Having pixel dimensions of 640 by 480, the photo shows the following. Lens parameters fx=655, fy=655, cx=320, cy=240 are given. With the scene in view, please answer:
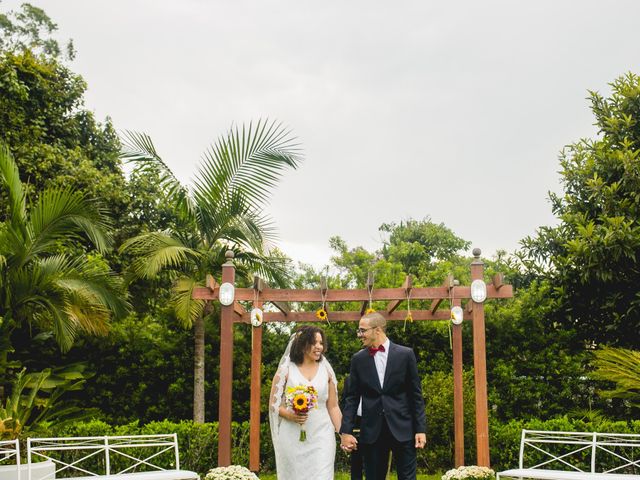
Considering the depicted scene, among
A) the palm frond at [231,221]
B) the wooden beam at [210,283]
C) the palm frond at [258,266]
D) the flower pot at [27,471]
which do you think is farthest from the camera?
the palm frond at [258,266]

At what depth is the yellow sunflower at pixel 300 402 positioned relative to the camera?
4906 mm

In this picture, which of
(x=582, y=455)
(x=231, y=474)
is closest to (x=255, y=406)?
(x=231, y=474)

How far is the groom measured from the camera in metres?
4.34

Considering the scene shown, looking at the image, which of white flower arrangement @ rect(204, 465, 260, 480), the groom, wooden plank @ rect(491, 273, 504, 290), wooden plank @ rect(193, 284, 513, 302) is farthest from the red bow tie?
wooden plank @ rect(193, 284, 513, 302)

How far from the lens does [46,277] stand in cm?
894

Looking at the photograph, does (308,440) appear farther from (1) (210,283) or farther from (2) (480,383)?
(1) (210,283)

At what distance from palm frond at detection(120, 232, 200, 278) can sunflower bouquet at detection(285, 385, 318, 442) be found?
17.1 ft

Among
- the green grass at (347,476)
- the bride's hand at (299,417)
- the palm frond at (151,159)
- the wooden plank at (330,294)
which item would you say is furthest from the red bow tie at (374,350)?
the palm frond at (151,159)

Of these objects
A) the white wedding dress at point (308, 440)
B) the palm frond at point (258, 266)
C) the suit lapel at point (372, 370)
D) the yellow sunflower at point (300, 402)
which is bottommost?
the white wedding dress at point (308, 440)

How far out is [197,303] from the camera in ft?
33.0

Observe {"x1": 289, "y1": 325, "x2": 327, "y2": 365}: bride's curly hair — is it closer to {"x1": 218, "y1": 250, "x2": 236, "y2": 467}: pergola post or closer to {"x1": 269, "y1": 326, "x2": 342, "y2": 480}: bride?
{"x1": 269, "y1": 326, "x2": 342, "y2": 480}: bride

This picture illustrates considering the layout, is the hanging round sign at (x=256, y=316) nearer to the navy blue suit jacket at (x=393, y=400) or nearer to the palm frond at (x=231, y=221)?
the palm frond at (x=231, y=221)

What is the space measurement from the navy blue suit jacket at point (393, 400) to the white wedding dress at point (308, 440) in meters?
0.62

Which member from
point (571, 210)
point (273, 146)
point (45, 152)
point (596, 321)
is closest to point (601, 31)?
point (571, 210)
